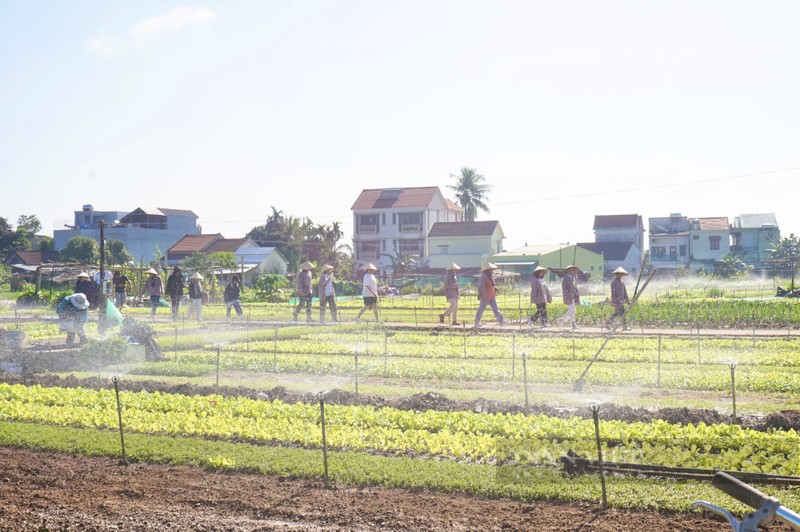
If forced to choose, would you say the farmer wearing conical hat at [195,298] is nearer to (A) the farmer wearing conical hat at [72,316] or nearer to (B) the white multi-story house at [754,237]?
(A) the farmer wearing conical hat at [72,316]

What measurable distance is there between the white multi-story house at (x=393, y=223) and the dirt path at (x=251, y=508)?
213ft

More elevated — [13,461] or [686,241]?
[686,241]

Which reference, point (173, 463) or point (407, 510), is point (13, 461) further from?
point (407, 510)

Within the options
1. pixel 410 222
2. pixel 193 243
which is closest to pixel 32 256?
pixel 193 243

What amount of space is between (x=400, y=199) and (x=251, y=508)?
6886 cm

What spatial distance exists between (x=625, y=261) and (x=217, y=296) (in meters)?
43.4

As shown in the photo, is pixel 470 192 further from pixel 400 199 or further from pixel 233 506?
pixel 233 506

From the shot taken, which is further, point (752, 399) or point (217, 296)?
point (217, 296)

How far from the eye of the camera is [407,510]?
26.8ft

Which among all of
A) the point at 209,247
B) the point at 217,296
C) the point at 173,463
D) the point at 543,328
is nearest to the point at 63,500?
the point at 173,463

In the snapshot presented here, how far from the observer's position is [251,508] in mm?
8375

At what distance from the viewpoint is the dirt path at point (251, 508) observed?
7.76 meters

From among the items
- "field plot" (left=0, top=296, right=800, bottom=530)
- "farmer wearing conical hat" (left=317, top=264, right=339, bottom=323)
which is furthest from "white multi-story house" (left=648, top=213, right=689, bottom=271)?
"field plot" (left=0, top=296, right=800, bottom=530)

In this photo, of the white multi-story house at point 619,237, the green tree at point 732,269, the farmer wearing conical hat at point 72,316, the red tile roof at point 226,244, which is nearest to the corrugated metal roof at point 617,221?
the white multi-story house at point 619,237
